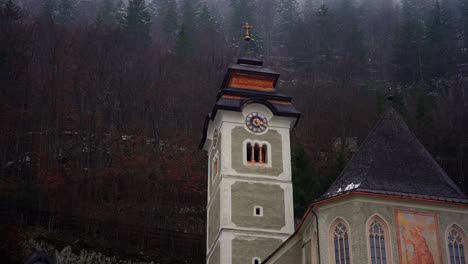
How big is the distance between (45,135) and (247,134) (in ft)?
71.6

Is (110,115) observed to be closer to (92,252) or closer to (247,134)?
(92,252)

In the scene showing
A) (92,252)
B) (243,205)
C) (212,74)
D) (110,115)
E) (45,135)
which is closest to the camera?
(243,205)

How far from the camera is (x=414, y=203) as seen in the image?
26.0 meters

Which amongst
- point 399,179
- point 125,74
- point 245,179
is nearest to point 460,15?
point 125,74

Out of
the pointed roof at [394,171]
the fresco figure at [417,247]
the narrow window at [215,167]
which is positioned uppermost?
the narrow window at [215,167]

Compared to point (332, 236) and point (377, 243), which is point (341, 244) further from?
point (377, 243)

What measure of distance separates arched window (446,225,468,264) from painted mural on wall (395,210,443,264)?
484 millimetres

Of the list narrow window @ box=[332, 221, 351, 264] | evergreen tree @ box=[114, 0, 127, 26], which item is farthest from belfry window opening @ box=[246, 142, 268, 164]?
evergreen tree @ box=[114, 0, 127, 26]

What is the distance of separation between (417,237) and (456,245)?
4.86ft

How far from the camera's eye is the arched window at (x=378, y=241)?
25125mm

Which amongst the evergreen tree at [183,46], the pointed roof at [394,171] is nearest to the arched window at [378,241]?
the pointed roof at [394,171]

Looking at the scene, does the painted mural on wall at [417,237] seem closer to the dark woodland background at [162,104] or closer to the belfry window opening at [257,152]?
the belfry window opening at [257,152]

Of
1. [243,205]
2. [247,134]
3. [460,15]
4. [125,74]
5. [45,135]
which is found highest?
[460,15]

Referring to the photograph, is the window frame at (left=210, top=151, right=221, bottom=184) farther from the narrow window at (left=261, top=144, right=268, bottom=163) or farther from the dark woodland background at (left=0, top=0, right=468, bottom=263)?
the dark woodland background at (left=0, top=0, right=468, bottom=263)
